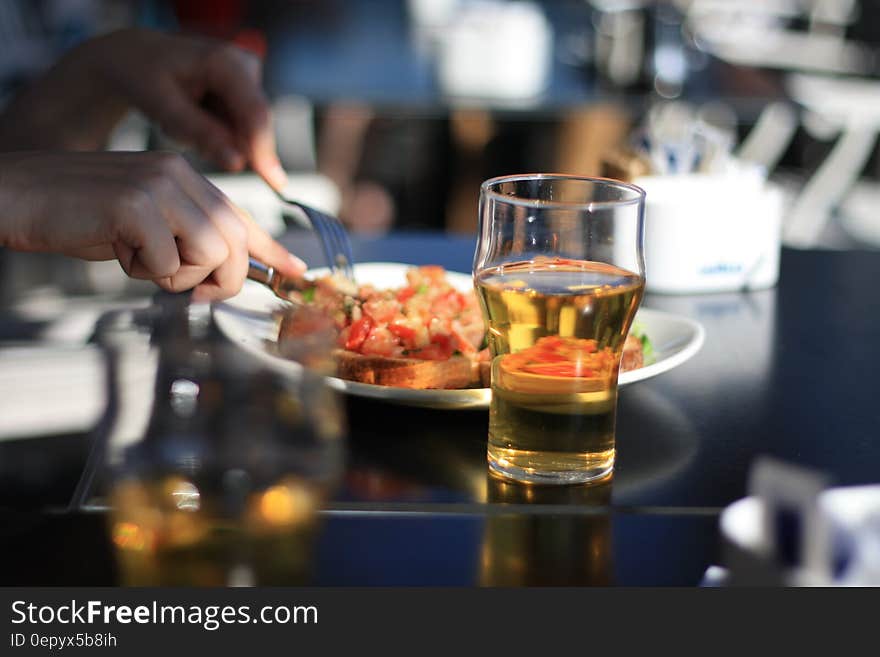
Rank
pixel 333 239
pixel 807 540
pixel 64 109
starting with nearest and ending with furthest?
pixel 807 540 < pixel 333 239 < pixel 64 109

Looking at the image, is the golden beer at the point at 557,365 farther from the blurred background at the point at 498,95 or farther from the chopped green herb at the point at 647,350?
the blurred background at the point at 498,95

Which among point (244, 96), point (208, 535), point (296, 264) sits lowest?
point (208, 535)

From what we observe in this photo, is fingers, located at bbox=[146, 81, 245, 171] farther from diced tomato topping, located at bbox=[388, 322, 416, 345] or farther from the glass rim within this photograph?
the glass rim

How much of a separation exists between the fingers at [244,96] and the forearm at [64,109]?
0.19 metres

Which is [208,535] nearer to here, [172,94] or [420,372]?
[420,372]

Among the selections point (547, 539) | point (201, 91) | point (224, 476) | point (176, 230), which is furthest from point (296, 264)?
point (201, 91)

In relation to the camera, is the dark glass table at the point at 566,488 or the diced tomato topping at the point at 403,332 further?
the diced tomato topping at the point at 403,332

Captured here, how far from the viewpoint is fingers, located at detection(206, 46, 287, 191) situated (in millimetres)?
1293

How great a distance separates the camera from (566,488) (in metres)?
0.72

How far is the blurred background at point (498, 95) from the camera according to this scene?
281 centimetres

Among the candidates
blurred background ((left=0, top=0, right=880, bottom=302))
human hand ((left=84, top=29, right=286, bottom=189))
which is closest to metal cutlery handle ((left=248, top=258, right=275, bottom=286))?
human hand ((left=84, top=29, right=286, bottom=189))

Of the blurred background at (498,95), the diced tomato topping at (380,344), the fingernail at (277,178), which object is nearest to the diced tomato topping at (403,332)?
the diced tomato topping at (380,344)

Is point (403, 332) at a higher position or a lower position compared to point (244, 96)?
lower

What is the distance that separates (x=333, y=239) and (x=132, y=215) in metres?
0.34
